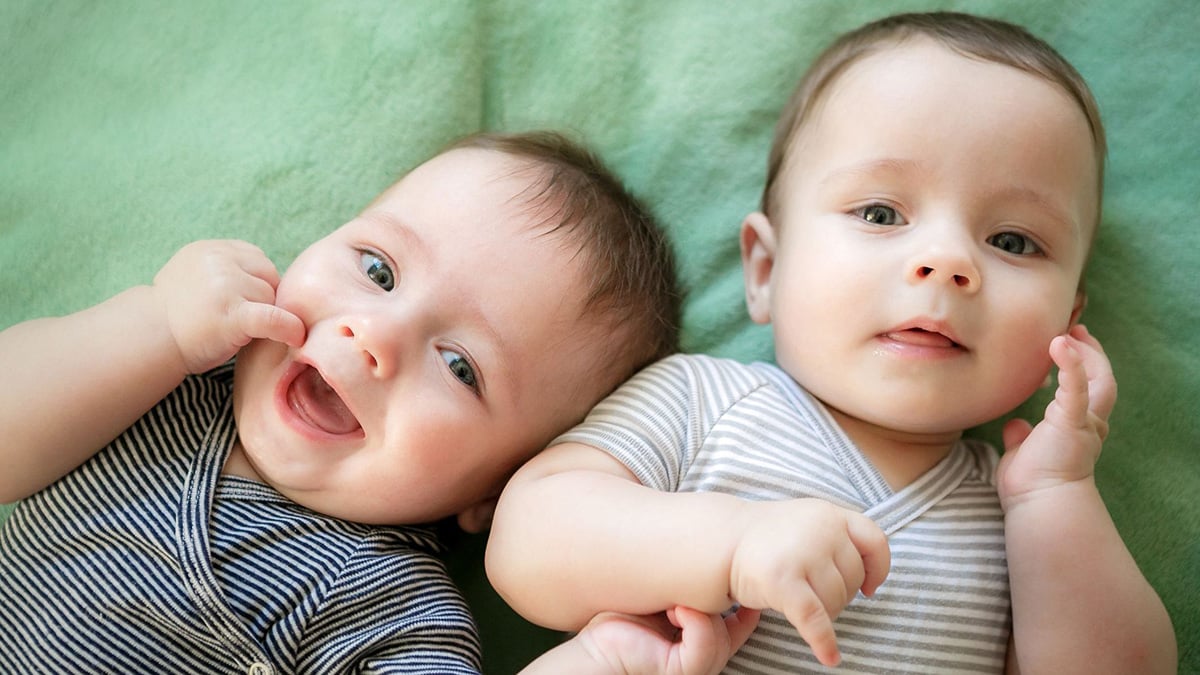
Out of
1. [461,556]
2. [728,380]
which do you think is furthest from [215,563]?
[728,380]

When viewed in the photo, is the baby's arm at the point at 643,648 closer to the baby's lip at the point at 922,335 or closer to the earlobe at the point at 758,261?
the baby's lip at the point at 922,335

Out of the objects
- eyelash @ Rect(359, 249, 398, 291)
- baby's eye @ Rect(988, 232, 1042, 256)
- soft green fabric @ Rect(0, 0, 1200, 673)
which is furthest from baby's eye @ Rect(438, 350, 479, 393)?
baby's eye @ Rect(988, 232, 1042, 256)

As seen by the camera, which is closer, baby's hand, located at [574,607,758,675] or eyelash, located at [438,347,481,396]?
baby's hand, located at [574,607,758,675]

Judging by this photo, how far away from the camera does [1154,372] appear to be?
5.38 ft

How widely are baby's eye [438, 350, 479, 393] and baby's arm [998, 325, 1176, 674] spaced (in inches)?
28.2

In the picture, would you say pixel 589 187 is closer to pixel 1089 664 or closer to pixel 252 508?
pixel 252 508

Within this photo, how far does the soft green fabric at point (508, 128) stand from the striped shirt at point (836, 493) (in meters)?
0.28

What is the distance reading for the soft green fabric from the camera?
1628 mm

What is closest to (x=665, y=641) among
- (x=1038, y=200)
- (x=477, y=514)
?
(x=477, y=514)

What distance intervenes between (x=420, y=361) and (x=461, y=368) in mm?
59

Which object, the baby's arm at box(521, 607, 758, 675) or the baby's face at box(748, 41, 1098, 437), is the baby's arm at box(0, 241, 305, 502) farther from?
the baby's face at box(748, 41, 1098, 437)

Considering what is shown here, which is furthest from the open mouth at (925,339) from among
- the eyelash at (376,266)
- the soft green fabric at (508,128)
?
the eyelash at (376,266)

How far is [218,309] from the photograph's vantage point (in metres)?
1.31

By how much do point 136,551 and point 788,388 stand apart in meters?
0.86
